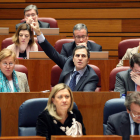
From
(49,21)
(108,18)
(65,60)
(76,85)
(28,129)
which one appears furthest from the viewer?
(108,18)

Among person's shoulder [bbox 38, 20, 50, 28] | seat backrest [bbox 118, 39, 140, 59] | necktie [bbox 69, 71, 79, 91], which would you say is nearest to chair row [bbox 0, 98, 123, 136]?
necktie [bbox 69, 71, 79, 91]

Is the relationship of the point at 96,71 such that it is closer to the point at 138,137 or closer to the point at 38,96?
the point at 38,96

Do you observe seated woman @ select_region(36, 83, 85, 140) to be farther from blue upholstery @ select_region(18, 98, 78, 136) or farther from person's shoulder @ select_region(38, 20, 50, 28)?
person's shoulder @ select_region(38, 20, 50, 28)

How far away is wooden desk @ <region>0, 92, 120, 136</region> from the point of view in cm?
160

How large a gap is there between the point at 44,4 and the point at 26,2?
18 cm

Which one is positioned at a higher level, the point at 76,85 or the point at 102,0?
the point at 102,0

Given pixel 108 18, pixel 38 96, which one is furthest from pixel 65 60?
pixel 108 18

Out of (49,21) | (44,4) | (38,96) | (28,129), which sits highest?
(44,4)

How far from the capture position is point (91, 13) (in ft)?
11.4

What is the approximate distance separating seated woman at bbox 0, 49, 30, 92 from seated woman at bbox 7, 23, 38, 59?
56 cm

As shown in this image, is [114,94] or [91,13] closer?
[114,94]

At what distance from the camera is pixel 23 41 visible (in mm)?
2490

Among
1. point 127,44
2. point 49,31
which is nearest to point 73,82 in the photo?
point 127,44

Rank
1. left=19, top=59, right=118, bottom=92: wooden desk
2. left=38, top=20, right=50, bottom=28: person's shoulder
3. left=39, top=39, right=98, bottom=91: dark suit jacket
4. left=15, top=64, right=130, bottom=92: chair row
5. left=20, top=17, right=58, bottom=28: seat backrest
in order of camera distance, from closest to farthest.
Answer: left=39, top=39, right=98, bottom=91: dark suit jacket < left=15, top=64, right=130, bottom=92: chair row < left=19, top=59, right=118, bottom=92: wooden desk < left=38, top=20, right=50, bottom=28: person's shoulder < left=20, top=17, right=58, bottom=28: seat backrest
